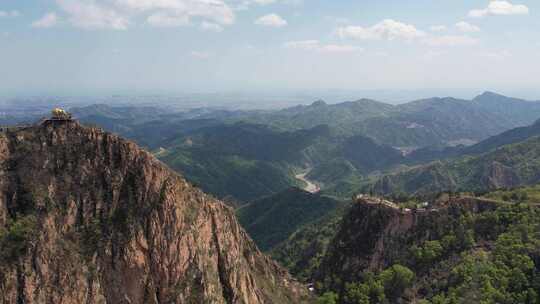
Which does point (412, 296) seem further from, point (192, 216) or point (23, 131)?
point (23, 131)

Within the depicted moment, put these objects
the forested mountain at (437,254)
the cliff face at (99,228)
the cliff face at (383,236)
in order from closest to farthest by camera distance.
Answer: the cliff face at (99,228)
the forested mountain at (437,254)
the cliff face at (383,236)

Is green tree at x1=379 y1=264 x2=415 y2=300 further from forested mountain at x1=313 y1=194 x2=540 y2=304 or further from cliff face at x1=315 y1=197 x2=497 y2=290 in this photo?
cliff face at x1=315 y1=197 x2=497 y2=290

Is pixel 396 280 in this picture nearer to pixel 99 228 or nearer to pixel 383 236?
pixel 383 236

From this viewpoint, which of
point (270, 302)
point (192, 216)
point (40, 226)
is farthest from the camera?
point (270, 302)

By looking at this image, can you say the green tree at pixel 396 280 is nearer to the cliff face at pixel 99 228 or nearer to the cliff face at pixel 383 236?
the cliff face at pixel 383 236

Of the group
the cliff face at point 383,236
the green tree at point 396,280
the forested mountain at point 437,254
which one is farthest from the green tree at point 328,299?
the green tree at point 396,280

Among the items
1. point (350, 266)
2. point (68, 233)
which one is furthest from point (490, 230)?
point (68, 233)
